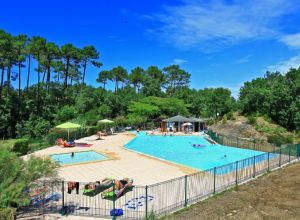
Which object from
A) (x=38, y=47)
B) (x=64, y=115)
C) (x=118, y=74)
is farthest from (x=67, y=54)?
(x=118, y=74)

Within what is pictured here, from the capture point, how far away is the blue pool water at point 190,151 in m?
21.0

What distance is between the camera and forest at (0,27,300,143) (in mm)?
35375

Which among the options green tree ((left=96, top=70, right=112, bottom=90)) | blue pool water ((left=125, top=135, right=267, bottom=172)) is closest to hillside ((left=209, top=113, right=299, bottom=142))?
blue pool water ((left=125, top=135, right=267, bottom=172))

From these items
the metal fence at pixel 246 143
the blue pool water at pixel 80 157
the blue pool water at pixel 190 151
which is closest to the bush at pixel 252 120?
the blue pool water at pixel 190 151

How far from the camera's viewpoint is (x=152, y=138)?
34.2 meters

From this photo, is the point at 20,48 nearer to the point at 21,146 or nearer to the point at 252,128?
the point at 21,146

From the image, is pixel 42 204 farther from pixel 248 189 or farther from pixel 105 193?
pixel 248 189

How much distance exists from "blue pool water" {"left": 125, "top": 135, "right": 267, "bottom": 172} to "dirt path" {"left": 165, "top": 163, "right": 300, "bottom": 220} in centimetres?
198

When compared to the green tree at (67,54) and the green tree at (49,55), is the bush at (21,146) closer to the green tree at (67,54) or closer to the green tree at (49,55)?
the green tree at (49,55)

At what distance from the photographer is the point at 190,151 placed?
84.6 feet

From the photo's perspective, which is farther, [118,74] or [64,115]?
[118,74]

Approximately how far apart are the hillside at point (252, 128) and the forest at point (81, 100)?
1.66 m

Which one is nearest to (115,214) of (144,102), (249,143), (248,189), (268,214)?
(268,214)

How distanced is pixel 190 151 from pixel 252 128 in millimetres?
12113
